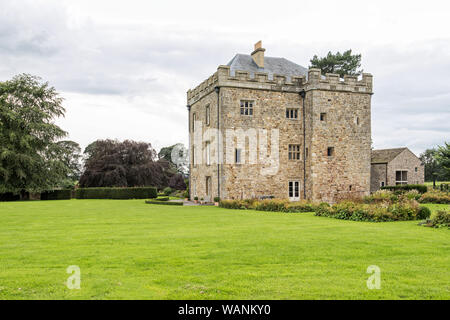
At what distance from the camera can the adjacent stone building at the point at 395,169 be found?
38.7m

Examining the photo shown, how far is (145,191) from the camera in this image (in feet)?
134

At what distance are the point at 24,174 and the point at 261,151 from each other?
23158 millimetres

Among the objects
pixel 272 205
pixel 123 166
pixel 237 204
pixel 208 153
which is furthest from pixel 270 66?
pixel 123 166

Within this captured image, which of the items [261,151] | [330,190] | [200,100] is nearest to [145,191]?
[200,100]

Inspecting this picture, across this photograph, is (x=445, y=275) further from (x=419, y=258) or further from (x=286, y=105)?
(x=286, y=105)

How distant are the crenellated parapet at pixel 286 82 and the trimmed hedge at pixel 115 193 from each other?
1581cm

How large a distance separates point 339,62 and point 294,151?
21.6 metres

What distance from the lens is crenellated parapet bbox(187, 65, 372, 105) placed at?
26438 millimetres

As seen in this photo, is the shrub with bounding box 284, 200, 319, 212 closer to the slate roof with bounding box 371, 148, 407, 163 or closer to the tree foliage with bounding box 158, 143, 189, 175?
the slate roof with bounding box 371, 148, 407, 163

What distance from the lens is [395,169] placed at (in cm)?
3869

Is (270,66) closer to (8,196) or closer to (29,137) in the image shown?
(29,137)

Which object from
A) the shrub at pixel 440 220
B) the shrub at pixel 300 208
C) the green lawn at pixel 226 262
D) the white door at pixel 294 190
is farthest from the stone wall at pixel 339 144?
the green lawn at pixel 226 262
